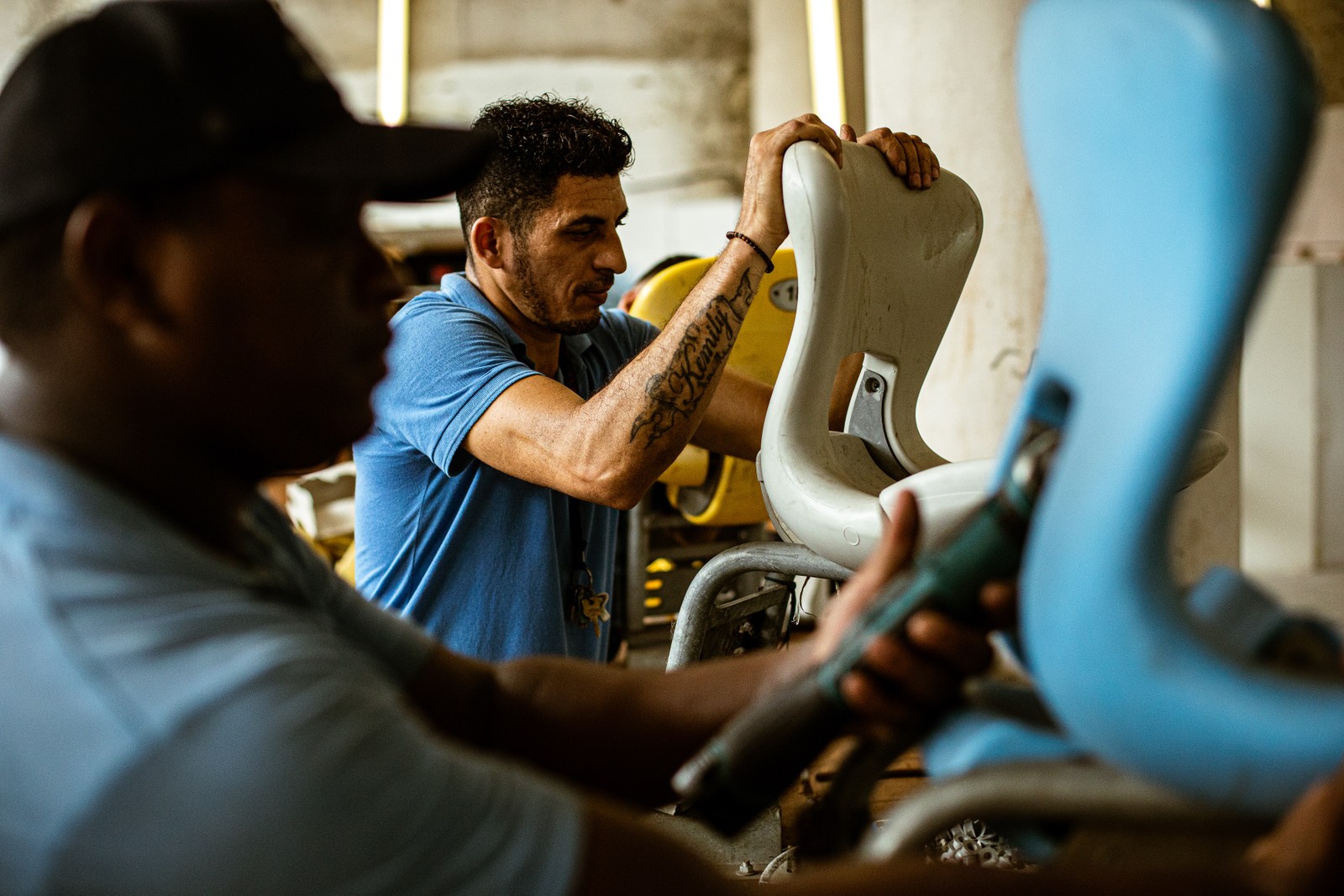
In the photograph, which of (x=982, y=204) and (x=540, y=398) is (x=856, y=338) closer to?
(x=540, y=398)

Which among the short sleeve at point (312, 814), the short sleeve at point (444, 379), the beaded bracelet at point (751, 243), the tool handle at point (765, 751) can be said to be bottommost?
the short sleeve at point (444, 379)

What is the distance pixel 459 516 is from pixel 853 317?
72 cm

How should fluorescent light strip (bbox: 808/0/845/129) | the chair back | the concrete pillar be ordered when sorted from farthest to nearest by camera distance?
fluorescent light strip (bbox: 808/0/845/129) → the concrete pillar → the chair back

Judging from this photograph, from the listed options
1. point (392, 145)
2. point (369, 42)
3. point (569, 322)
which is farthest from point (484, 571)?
point (369, 42)

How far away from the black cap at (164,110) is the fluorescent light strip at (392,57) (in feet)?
22.4

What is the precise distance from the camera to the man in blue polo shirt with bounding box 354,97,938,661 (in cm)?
170

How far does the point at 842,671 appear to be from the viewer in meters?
0.78

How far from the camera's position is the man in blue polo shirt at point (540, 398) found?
→ 67.0 inches

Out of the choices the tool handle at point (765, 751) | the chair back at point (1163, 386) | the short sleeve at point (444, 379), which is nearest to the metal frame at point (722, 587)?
the short sleeve at point (444, 379)

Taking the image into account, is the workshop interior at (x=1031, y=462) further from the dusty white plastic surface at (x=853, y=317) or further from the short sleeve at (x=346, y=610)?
the short sleeve at (x=346, y=610)

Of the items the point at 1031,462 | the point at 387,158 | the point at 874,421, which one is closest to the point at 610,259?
the point at 874,421

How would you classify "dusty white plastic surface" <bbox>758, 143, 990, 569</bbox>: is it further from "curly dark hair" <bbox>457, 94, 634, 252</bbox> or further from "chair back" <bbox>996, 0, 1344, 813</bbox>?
"curly dark hair" <bbox>457, 94, 634, 252</bbox>

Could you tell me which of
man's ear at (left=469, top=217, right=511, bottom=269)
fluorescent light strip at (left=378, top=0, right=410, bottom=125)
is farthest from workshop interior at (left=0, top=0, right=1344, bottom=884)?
fluorescent light strip at (left=378, top=0, right=410, bottom=125)

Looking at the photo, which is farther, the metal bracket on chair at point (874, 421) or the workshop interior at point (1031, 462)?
the metal bracket on chair at point (874, 421)
